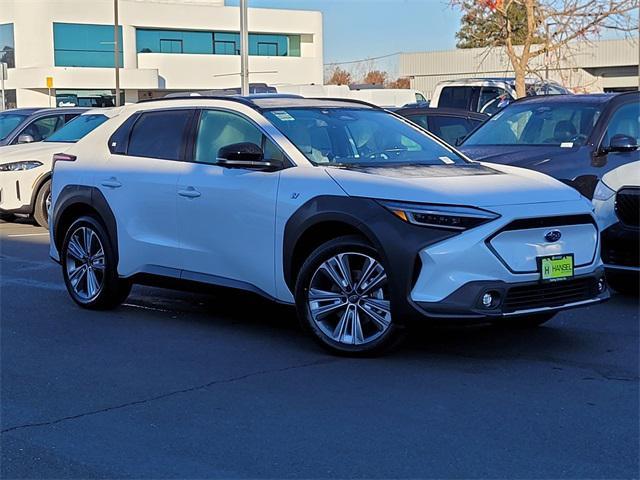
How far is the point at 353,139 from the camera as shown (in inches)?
297

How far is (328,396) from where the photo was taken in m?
5.89

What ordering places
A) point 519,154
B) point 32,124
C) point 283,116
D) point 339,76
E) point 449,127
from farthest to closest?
1. point 339,76
2. point 32,124
3. point 449,127
4. point 519,154
5. point 283,116

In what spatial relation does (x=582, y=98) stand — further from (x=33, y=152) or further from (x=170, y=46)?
(x=170, y=46)

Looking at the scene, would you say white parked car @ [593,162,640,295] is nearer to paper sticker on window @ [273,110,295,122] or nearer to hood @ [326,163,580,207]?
hood @ [326,163,580,207]

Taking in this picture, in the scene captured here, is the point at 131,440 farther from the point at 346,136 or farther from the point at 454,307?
the point at 346,136

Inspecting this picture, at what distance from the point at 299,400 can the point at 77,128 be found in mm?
10651

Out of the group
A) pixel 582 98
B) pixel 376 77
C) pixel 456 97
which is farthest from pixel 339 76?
pixel 582 98

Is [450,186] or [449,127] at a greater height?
[449,127]

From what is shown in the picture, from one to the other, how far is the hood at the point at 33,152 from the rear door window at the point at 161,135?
21.9 feet

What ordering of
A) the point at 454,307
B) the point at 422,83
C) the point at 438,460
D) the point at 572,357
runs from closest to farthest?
the point at 438,460 → the point at 454,307 → the point at 572,357 → the point at 422,83

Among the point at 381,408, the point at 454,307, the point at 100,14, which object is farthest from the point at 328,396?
the point at 100,14

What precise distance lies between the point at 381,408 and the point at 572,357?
1754 millimetres

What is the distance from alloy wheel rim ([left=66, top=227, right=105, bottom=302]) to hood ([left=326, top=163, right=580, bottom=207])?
99.1 inches

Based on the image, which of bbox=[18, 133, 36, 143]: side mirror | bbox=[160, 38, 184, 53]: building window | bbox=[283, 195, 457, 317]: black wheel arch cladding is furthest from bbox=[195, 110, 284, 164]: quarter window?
bbox=[160, 38, 184, 53]: building window
